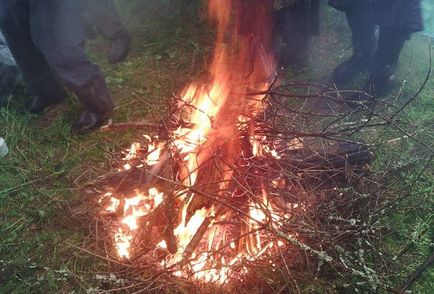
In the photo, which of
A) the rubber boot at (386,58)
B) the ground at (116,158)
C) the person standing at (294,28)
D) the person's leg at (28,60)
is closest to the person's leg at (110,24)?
the ground at (116,158)

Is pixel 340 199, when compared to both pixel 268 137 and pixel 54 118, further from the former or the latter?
pixel 54 118

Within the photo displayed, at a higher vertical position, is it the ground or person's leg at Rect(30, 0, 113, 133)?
person's leg at Rect(30, 0, 113, 133)

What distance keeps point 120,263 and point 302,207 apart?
128cm

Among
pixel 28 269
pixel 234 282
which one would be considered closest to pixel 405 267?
pixel 234 282

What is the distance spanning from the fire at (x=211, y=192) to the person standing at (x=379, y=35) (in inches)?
80.3

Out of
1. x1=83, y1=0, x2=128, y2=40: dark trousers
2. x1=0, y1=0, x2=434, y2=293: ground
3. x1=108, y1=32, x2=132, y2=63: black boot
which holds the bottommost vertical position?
x1=0, y1=0, x2=434, y2=293: ground

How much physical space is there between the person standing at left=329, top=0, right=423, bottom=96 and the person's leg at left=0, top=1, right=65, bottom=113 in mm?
3676

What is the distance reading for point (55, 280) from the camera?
231 centimetres

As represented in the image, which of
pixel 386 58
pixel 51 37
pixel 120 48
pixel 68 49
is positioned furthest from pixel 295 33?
pixel 51 37

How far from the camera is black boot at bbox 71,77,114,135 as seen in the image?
3757mm

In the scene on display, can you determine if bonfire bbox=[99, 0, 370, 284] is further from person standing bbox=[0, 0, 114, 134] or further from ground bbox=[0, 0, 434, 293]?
person standing bbox=[0, 0, 114, 134]

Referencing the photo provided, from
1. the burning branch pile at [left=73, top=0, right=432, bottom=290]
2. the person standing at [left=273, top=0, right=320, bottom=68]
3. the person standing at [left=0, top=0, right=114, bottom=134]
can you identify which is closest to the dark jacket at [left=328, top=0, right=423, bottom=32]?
the person standing at [left=273, top=0, right=320, bottom=68]

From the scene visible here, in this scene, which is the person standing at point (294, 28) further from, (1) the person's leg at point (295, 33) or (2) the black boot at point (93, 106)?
(2) the black boot at point (93, 106)

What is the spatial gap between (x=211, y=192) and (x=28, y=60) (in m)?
2.96
